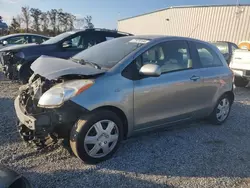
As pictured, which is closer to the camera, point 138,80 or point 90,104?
point 90,104

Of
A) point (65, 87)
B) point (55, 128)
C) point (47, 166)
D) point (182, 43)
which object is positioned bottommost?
point (47, 166)

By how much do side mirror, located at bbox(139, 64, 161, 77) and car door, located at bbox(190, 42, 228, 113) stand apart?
4.29 ft

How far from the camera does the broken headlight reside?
287 centimetres

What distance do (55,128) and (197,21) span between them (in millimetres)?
24136

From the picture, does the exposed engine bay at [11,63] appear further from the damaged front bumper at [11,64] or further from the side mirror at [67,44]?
the side mirror at [67,44]

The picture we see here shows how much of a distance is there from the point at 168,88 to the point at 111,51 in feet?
3.39

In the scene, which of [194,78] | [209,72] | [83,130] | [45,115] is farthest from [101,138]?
[209,72]

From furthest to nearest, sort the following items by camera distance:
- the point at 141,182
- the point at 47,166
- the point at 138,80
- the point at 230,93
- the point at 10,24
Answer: the point at 10,24 < the point at 230,93 < the point at 138,80 < the point at 47,166 < the point at 141,182

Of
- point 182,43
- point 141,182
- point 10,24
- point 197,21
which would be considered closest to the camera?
point 141,182

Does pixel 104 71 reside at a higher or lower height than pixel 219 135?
higher

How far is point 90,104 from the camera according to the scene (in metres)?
2.96

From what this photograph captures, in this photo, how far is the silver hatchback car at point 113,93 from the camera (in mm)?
2947

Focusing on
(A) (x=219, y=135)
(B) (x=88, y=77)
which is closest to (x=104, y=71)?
(B) (x=88, y=77)

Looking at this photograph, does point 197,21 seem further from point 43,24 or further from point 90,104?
point 90,104
